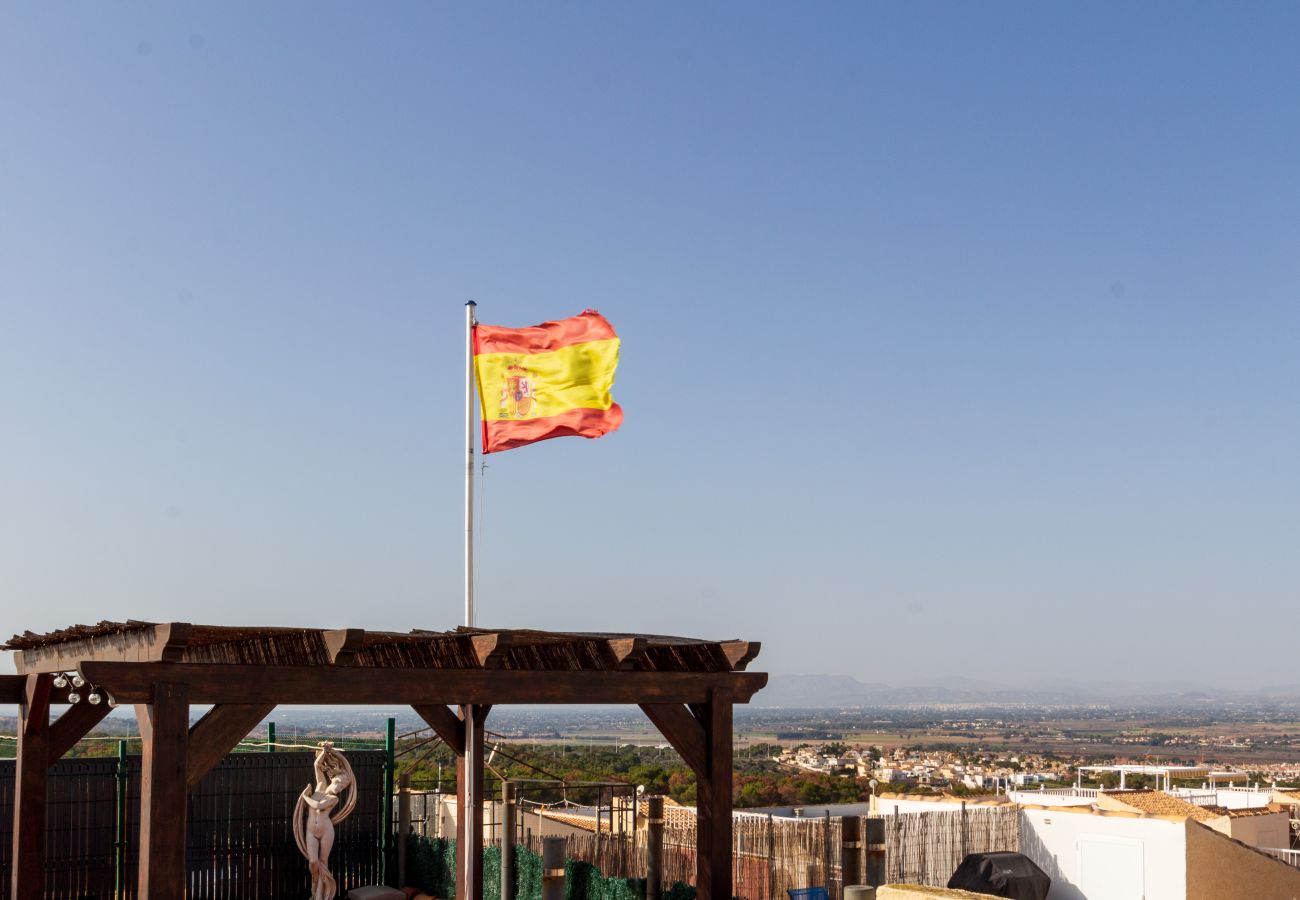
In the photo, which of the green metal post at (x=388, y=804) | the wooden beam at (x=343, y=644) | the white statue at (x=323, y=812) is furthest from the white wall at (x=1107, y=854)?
the wooden beam at (x=343, y=644)

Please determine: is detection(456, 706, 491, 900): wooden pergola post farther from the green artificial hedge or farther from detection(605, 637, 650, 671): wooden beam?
detection(605, 637, 650, 671): wooden beam

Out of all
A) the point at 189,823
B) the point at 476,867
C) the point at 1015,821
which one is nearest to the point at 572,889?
the point at 476,867

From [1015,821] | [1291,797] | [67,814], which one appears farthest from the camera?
[1291,797]

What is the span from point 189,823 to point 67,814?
1.48 metres

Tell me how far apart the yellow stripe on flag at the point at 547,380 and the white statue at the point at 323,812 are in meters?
4.75

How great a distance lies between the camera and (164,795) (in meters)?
10.9

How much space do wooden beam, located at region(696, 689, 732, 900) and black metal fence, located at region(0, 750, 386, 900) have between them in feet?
21.8

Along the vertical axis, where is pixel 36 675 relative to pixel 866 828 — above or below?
above

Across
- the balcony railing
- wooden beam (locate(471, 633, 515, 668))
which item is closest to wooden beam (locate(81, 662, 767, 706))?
wooden beam (locate(471, 633, 515, 668))

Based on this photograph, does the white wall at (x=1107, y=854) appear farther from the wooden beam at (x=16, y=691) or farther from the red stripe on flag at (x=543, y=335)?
the wooden beam at (x=16, y=691)

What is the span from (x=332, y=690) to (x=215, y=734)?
1.08 m

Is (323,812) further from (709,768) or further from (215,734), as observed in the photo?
(215,734)

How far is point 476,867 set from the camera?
51.9ft

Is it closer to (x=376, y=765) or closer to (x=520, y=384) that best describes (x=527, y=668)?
(x=520, y=384)
